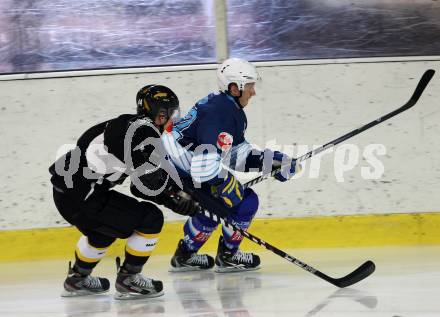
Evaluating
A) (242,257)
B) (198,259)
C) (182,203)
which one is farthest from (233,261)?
(182,203)

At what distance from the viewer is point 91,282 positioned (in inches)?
148

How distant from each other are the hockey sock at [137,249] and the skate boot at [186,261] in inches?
32.3

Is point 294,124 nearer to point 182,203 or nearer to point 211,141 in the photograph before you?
point 211,141

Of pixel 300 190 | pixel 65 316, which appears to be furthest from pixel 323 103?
pixel 65 316

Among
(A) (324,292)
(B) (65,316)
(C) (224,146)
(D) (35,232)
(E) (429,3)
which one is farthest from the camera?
(E) (429,3)

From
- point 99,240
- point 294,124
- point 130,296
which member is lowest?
point 130,296

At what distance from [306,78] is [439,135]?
840 mm

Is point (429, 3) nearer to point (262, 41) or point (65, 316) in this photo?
point (262, 41)

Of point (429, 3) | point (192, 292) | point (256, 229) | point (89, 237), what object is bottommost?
point (256, 229)

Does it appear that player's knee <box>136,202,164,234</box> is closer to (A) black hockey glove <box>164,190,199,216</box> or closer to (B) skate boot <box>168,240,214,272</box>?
(A) black hockey glove <box>164,190,199,216</box>

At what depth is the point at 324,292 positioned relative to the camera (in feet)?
11.6

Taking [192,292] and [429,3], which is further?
[429,3]

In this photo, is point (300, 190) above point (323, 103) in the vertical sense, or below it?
below

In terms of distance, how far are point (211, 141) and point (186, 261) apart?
2.48ft
